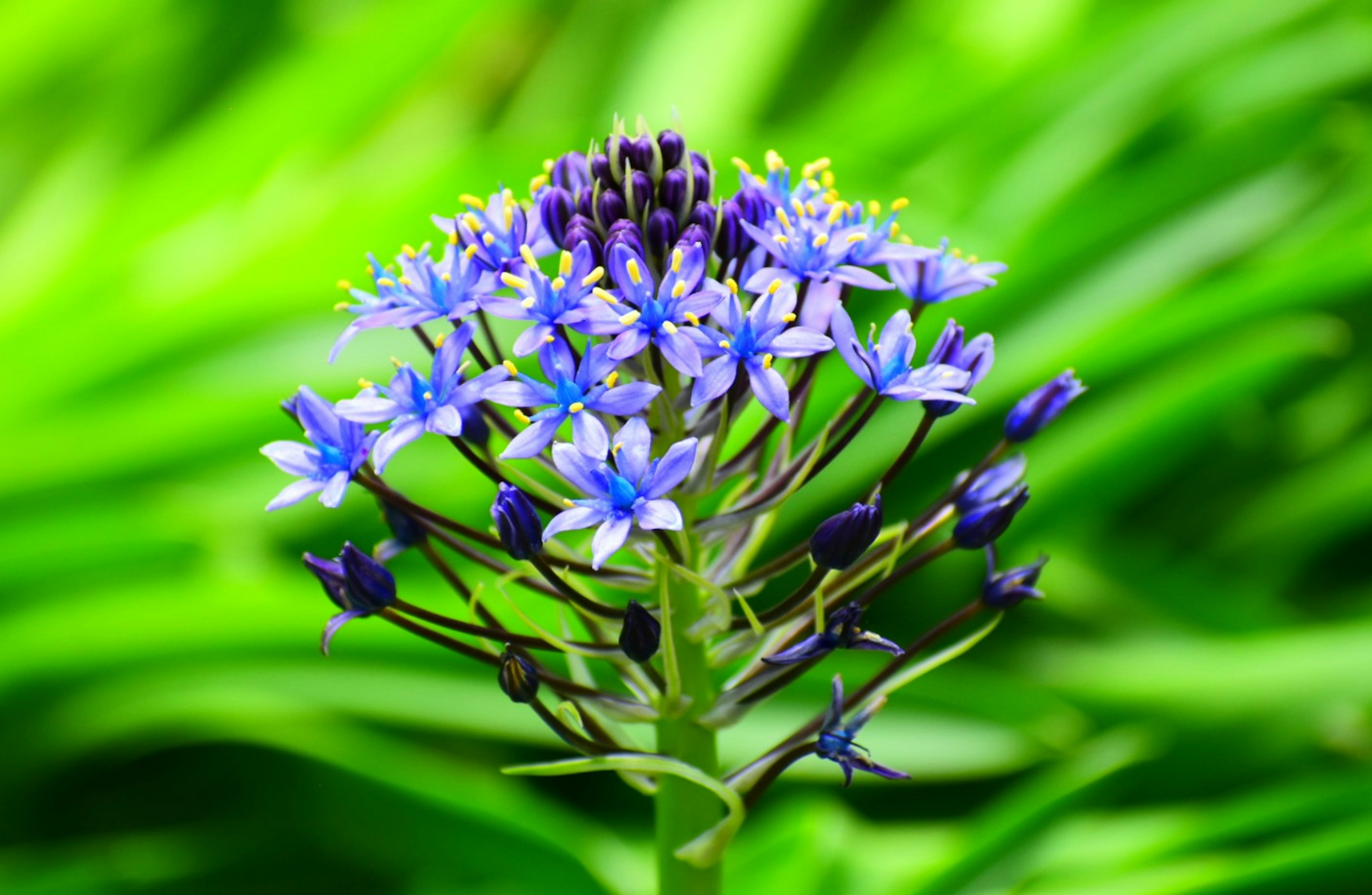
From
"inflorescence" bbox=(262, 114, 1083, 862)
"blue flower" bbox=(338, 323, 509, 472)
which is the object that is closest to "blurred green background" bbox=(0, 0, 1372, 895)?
"inflorescence" bbox=(262, 114, 1083, 862)

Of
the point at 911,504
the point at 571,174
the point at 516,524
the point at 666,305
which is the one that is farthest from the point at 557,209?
the point at 911,504

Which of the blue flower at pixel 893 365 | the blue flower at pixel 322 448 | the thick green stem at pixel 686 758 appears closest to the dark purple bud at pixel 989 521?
the blue flower at pixel 893 365

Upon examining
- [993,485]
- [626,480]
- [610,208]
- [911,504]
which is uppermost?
[911,504]

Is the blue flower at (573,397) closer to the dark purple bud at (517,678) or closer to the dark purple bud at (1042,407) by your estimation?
the dark purple bud at (517,678)

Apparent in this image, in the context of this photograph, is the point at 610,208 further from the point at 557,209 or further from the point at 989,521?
the point at 989,521

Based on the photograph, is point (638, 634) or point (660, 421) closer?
point (638, 634)

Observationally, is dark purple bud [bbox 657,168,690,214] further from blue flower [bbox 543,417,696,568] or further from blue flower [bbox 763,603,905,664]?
blue flower [bbox 763,603,905,664]
